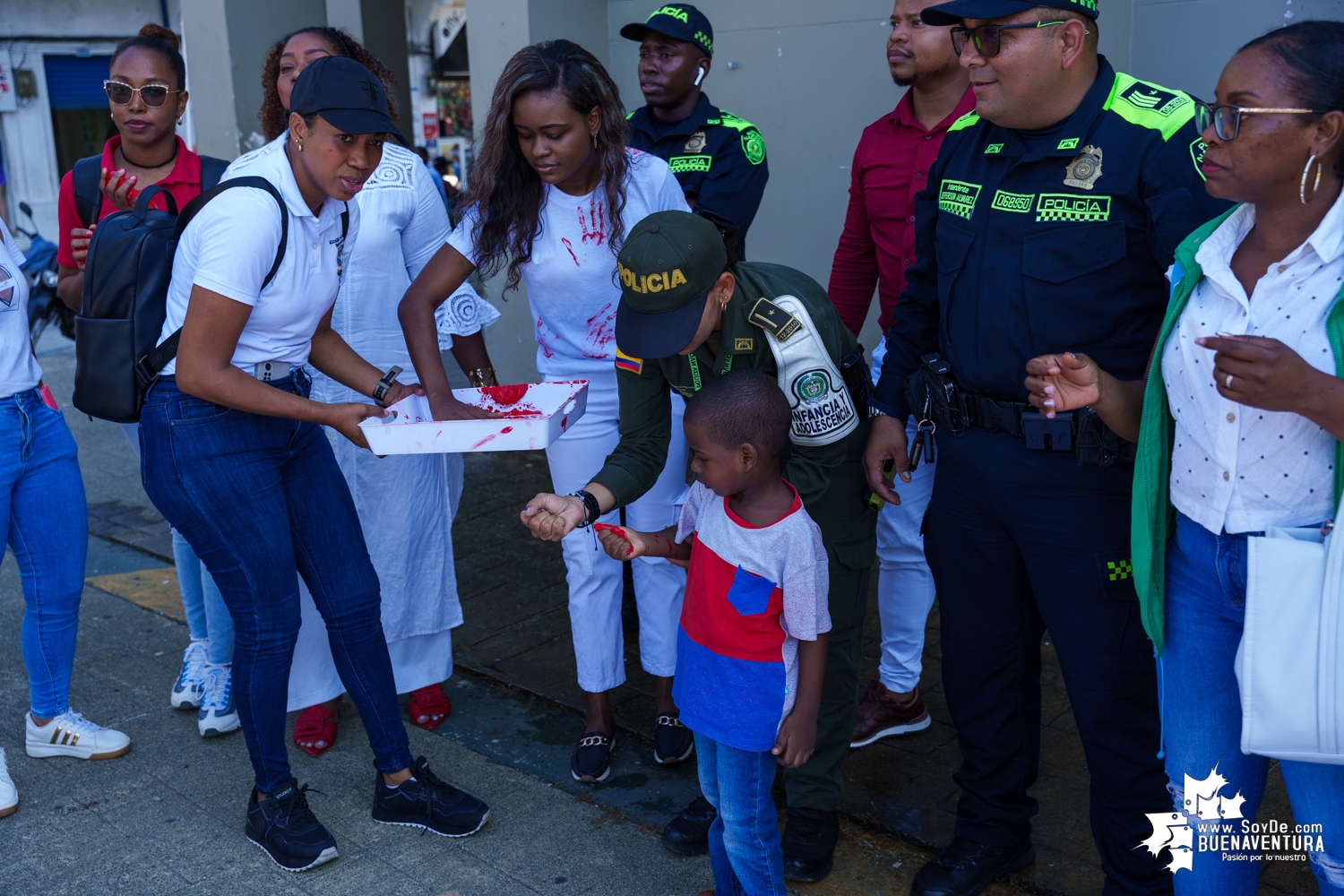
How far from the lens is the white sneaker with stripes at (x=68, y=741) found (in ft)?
11.6

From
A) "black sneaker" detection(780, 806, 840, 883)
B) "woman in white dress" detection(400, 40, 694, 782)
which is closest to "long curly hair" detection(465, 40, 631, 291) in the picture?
"woman in white dress" detection(400, 40, 694, 782)

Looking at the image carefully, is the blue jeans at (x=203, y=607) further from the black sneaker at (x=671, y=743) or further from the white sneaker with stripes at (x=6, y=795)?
the black sneaker at (x=671, y=743)

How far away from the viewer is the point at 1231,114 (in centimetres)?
191

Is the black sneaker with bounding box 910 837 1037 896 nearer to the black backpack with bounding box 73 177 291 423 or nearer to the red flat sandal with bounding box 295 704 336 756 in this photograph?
the red flat sandal with bounding box 295 704 336 756

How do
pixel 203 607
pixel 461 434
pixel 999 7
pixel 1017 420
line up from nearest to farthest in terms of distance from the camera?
pixel 999 7 → pixel 1017 420 → pixel 461 434 → pixel 203 607

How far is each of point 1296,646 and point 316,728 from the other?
284 centimetres

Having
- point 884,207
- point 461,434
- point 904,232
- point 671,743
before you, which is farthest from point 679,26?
point 671,743

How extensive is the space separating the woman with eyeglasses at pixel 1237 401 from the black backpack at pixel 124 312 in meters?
2.14

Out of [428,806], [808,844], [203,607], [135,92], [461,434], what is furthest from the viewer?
[203,607]

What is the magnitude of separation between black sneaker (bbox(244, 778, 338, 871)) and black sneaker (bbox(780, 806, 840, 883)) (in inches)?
47.4

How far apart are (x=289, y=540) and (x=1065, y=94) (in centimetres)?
215

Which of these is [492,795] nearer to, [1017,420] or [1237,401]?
[1017,420]

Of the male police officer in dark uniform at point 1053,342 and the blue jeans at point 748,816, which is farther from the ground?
the male police officer in dark uniform at point 1053,342

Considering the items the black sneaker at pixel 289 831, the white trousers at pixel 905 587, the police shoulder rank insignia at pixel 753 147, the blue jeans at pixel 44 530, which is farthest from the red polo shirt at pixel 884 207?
the blue jeans at pixel 44 530
